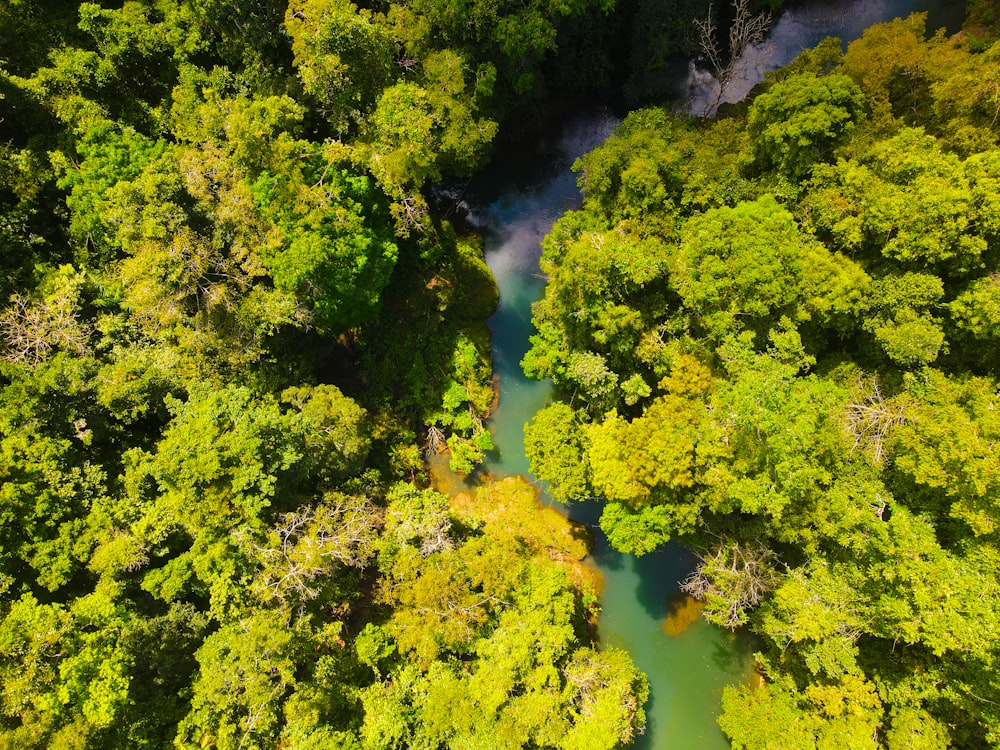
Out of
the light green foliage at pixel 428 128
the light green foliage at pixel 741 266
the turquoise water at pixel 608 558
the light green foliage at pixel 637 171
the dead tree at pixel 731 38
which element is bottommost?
the turquoise water at pixel 608 558

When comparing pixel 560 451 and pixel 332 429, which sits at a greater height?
pixel 332 429

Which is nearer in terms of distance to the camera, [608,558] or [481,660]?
[481,660]

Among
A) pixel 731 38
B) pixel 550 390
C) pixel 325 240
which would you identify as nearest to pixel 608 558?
pixel 550 390

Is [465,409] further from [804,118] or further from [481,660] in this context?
[804,118]

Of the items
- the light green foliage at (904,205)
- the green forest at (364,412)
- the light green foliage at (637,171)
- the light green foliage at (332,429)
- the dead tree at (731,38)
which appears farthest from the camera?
the dead tree at (731,38)

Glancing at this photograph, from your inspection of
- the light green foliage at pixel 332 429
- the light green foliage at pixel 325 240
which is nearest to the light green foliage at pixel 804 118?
the light green foliage at pixel 325 240

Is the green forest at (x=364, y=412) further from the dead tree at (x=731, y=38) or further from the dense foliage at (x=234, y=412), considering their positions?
the dead tree at (x=731, y=38)

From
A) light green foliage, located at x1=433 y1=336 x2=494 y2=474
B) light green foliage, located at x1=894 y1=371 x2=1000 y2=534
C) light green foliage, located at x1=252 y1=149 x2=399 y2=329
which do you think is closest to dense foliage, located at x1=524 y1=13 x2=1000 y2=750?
light green foliage, located at x1=894 y1=371 x2=1000 y2=534
